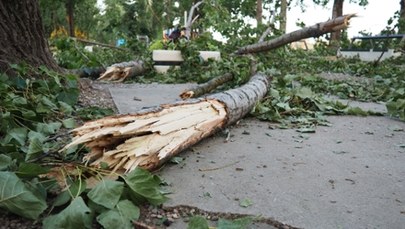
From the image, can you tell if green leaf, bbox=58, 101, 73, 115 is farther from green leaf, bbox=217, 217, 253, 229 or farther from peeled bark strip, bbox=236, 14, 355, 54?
peeled bark strip, bbox=236, 14, 355, 54

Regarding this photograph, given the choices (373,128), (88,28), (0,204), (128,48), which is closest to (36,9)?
(0,204)

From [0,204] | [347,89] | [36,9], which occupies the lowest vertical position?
[347,89]

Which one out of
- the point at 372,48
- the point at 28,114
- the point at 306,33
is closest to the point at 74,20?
the point at 372,48

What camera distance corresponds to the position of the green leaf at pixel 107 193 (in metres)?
1.27

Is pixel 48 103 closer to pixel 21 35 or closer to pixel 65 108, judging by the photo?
pixel 65 108

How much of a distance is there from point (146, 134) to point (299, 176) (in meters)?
0.80

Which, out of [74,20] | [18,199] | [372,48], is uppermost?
[74,20]

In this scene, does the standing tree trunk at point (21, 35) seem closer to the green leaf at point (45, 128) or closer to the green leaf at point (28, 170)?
the green leaf at point (45, 128)

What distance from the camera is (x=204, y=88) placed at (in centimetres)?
399

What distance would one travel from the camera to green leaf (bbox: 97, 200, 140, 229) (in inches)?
47.4

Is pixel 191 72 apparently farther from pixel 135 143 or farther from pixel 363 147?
pixel 135 143

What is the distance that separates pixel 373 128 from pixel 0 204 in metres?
2.78

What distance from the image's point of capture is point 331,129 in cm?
295

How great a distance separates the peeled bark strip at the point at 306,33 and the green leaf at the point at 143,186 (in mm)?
5206
